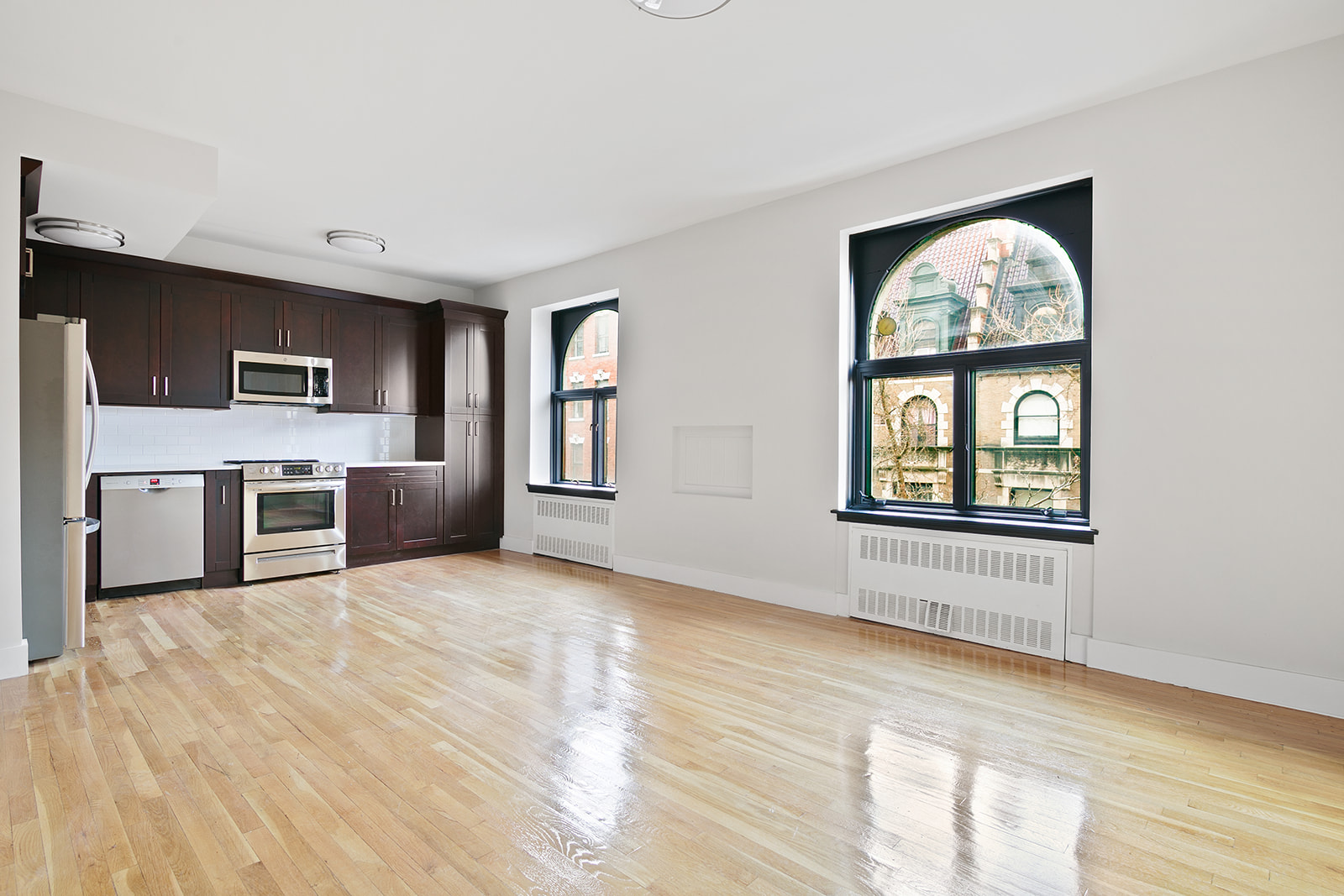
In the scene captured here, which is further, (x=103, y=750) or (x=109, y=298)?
(x=109, y=298)

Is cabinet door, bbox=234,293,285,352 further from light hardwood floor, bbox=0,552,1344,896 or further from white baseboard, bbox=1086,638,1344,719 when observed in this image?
white baseboard, bbox=1086,638,1344,719

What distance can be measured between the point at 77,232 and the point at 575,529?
4052 mm

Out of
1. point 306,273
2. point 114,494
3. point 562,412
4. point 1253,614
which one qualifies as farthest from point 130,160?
point 1253,614

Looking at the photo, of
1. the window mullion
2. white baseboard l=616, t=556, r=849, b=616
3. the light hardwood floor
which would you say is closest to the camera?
the light hardwood floor

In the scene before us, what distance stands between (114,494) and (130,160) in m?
2.33

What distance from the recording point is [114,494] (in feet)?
15.3

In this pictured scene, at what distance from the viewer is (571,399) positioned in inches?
260

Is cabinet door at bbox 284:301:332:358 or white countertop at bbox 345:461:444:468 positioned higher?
cabinet door at bbox 284:301:332:358

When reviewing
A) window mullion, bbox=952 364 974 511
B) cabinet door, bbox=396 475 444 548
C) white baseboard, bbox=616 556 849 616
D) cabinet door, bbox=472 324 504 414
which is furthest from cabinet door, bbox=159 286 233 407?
window mullion, bbox=952 364 974 511

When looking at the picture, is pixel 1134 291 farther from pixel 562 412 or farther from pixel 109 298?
pixel 109 298

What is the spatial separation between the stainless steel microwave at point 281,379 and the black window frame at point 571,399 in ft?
6.70

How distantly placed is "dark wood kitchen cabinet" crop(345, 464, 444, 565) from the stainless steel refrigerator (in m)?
2.45

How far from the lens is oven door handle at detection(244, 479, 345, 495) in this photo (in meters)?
5.32

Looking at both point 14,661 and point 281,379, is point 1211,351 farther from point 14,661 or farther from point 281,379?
point 281,379
